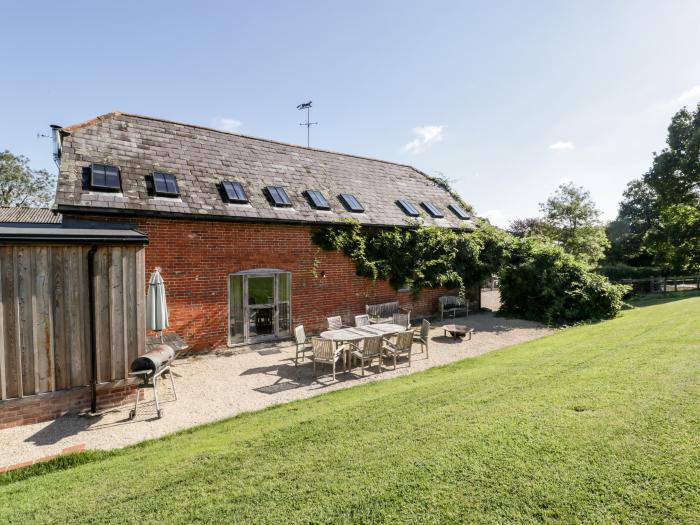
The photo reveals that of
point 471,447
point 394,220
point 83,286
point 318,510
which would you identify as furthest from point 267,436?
point 394,220

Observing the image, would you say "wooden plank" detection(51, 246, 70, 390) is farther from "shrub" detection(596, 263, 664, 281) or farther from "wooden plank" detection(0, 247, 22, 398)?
"shrub" detection(596, 263, 664, 281)

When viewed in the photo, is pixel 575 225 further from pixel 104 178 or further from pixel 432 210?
pixel 104 178

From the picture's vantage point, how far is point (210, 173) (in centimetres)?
1133

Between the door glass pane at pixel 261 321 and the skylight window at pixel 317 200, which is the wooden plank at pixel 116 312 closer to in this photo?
the door glass pane at pixel 261 321

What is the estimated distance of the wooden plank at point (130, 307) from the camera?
6516 millimetres

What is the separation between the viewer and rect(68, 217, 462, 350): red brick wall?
928 centimetres

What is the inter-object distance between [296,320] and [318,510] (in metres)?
8.53

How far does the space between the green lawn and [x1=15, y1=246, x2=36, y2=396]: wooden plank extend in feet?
7.08

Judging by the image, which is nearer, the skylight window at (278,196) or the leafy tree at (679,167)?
the skylight window at (278,196)

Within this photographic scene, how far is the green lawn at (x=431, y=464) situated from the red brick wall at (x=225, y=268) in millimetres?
4630

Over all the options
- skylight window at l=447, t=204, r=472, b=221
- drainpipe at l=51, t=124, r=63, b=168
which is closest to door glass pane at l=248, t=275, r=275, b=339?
drainpipe at l=51, t=124, r=63, b=168

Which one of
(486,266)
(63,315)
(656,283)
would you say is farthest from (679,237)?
(63,315)

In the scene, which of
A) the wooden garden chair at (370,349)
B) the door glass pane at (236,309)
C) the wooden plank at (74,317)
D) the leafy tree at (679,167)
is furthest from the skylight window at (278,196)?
the leafy tree at (679,167)

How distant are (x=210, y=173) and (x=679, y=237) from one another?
27.4 metres
